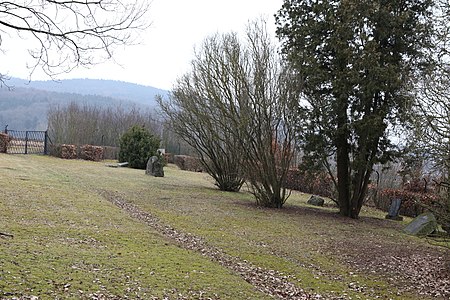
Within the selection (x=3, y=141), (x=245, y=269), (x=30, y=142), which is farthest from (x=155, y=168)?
(x=245, y=269)

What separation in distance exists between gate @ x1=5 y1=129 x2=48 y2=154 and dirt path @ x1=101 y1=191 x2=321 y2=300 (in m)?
25.8

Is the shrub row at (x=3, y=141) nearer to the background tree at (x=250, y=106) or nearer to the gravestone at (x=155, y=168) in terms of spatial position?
the gravestone at (x=155, y=168)

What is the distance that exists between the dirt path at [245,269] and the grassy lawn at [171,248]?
0.61ft

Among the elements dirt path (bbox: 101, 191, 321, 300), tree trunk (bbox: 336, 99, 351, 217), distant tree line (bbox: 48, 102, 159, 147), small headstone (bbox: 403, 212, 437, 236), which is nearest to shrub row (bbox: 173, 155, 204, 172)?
distant tree line (bbox: 48, 102, 159, 147)

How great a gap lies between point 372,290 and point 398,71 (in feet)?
28.7

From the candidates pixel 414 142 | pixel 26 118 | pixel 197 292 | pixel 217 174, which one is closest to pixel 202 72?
pixel 217 174

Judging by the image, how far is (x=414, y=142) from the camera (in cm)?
989

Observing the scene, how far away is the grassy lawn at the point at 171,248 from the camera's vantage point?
6203 mm

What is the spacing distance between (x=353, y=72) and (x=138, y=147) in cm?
1986

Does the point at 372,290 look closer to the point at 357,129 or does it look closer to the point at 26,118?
the point at 357,129

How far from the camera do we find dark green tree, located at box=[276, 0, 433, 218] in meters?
14.2

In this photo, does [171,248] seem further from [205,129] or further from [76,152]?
[76,152]

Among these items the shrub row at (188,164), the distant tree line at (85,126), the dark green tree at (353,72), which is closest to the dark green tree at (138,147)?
the distant tree line at (85,126)

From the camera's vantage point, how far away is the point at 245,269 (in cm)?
795
